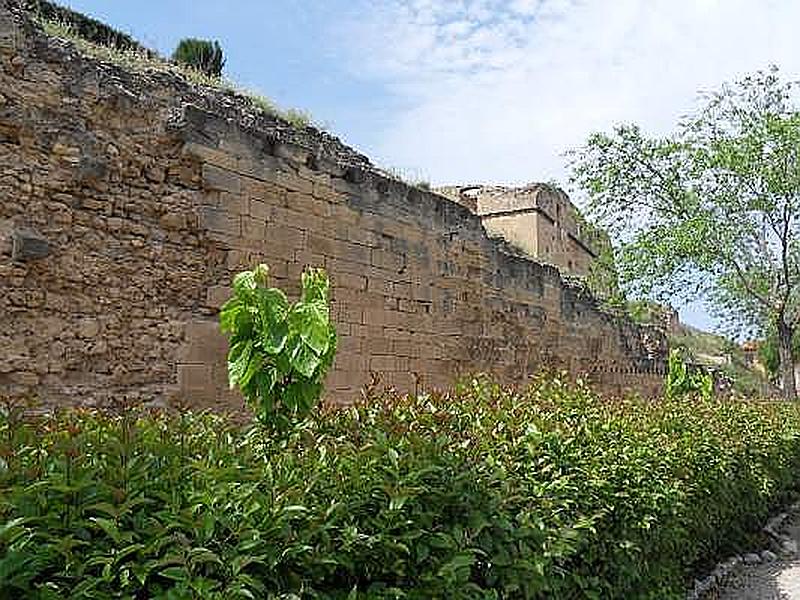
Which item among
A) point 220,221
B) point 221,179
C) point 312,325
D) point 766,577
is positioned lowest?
point 766,577

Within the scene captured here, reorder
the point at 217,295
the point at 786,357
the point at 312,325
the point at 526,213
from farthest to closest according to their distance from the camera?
the point at 526,213 < the point at 786,357 < the point at 217,295 < the point at 312,325

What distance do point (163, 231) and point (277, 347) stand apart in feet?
9.83

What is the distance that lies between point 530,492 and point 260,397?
1.48m

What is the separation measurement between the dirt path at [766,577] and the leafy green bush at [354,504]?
1.29m

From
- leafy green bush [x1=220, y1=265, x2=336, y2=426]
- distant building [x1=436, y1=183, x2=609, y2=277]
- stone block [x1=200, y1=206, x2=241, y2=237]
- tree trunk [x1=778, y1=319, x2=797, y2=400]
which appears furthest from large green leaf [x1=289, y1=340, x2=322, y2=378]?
tree trunk [x1=778, y1=319, x2=797, y2=400]

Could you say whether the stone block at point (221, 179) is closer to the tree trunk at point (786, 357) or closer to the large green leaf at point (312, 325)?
the large green leaf at point (312, 325)

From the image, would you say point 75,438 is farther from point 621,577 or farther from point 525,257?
point 525,257

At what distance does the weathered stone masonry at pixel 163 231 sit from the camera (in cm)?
621

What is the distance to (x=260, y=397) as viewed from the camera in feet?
14.2

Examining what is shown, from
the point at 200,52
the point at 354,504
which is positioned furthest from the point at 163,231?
the point at 200,52

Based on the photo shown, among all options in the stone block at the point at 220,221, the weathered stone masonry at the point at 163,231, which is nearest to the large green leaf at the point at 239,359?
the weathered stone masonry at the point at 163,231

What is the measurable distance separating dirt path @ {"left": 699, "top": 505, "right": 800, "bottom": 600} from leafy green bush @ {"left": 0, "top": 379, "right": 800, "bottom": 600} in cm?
129

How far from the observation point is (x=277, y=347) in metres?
4.46

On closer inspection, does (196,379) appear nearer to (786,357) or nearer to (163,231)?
(163,231)
